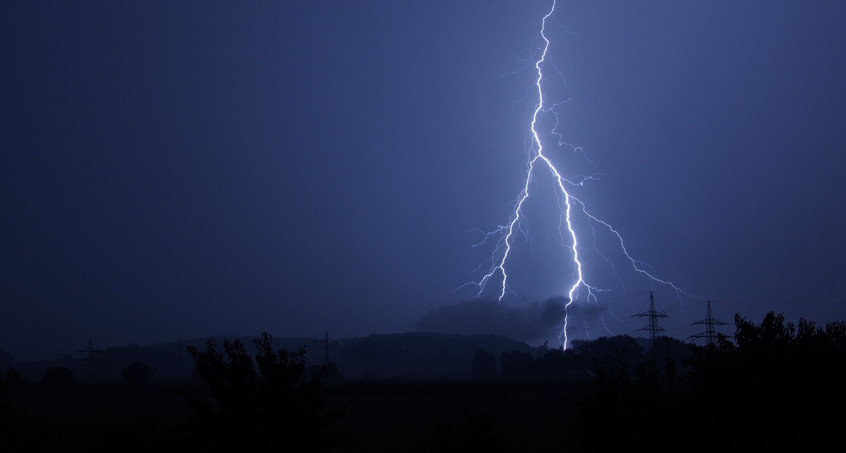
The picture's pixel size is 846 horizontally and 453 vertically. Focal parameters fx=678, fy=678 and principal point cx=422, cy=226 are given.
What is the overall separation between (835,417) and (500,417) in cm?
2779

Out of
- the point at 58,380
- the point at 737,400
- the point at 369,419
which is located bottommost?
the point at 58,380

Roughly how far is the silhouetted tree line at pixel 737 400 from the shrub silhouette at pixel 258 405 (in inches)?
203

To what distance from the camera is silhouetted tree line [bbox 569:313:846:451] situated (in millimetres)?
10633

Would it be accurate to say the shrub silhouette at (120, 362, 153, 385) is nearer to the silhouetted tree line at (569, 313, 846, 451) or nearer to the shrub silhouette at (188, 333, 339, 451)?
the shrub silhouette at (188, 333, 339, 451)

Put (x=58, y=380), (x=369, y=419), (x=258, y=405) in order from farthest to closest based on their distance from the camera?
(x=58, y=380), (x=369, y=419), (x=258, y=405)

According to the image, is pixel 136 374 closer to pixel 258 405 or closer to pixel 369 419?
pixel 369 419

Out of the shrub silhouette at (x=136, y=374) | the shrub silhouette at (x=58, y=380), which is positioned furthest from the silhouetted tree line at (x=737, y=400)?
the shrub silhouette at (x=136, y=374)

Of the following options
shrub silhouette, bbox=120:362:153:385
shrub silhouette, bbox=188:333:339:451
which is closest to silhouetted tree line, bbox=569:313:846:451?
shrub silhouette, bbox=188:333:339:451

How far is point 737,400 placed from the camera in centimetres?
1126

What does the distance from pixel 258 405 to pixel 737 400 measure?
7.90m

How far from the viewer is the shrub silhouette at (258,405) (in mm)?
10750

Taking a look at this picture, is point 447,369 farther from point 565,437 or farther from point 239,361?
point 239,361

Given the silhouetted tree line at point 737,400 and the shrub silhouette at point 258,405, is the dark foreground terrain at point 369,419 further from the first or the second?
the silhouetted tree line at point 737,400

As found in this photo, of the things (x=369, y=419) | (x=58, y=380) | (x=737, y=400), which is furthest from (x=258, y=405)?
(x=58, y=380)
